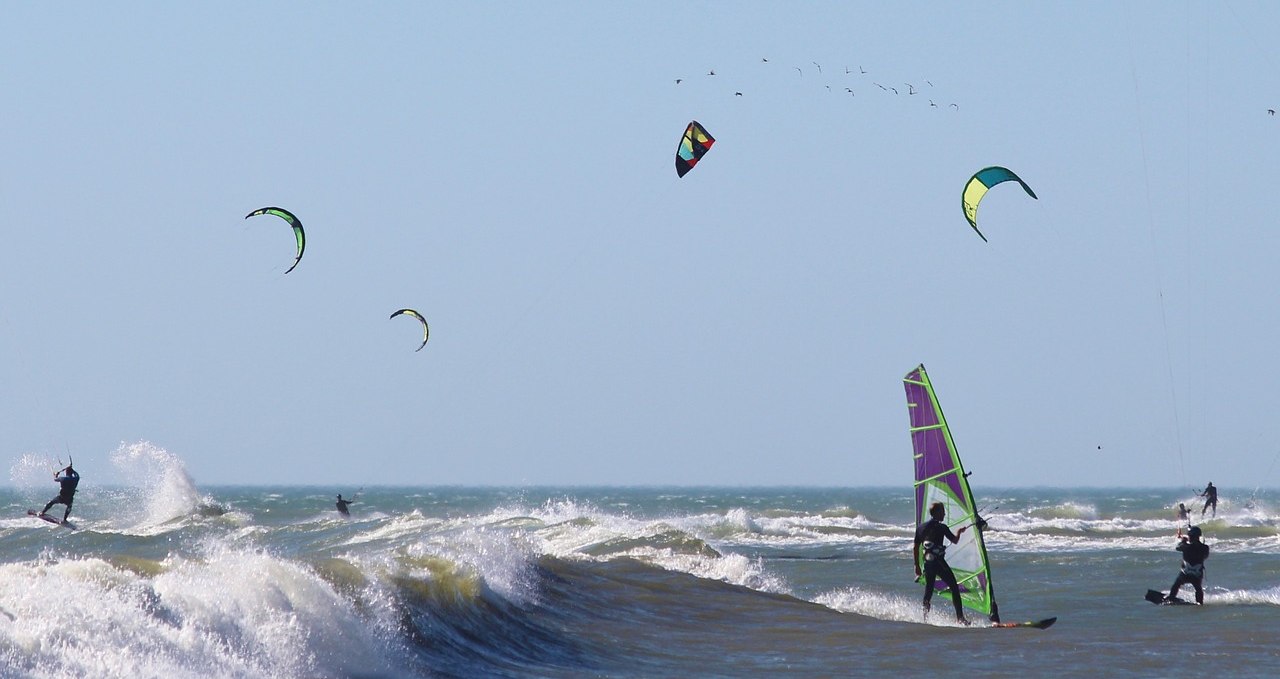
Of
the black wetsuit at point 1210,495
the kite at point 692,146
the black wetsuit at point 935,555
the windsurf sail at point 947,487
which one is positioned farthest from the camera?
the black wetsuit at point 1210,495

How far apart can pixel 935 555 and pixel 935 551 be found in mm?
43

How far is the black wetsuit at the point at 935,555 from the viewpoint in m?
12.4

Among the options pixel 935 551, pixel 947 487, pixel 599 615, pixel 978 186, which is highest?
pixel 978 186

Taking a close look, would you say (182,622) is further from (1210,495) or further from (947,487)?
(1210,495)

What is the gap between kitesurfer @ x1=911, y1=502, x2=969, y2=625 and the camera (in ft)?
40.7

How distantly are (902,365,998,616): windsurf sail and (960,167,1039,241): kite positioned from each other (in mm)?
2578

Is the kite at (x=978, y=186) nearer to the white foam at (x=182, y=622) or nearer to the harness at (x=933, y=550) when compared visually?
the harness at (x=933, y=550)

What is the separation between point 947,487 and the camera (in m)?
13.0

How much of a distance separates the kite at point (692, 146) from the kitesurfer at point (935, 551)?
6.90 m

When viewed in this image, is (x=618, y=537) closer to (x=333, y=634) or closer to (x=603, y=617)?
(x=603, y=617)

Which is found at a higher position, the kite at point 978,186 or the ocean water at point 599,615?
the kite at point 978,186

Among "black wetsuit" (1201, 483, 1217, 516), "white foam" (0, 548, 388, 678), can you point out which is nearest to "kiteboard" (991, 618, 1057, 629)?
"white foam" (0, 548, 388, 678)

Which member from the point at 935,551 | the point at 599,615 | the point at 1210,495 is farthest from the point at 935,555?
the point at 1210,495

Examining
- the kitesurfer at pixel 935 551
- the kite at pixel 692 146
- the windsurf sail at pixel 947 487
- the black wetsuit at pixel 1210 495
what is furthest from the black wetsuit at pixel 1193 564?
the black wetsuit at pixel 1210 495
